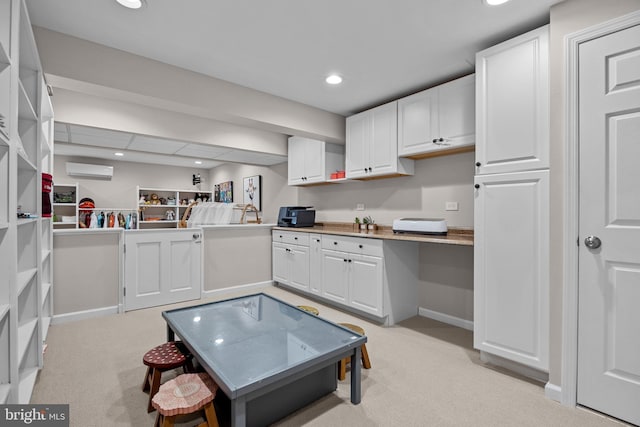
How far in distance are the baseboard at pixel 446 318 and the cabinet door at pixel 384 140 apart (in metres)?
1.56

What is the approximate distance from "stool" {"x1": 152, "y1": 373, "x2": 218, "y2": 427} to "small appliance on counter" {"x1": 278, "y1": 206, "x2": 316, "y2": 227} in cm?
299

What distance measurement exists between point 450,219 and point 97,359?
331 centimetres

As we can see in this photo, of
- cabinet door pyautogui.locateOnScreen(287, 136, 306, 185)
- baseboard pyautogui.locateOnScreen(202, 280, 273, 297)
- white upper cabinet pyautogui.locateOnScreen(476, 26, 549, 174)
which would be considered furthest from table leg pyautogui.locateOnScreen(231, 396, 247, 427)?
cabinet door pyautogui.locateOnScreen(287, 136, 306, 185)

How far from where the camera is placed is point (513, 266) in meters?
2.12

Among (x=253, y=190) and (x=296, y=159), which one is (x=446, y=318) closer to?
(x=296, y=159)

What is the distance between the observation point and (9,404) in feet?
4.58

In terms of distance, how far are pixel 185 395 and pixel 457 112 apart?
2.88m

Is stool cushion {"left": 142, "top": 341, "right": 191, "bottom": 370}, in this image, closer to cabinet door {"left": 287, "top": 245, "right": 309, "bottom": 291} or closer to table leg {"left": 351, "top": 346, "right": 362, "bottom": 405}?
table leg {"left": 351, "top": 346, "right": 362, "bottom": 405}

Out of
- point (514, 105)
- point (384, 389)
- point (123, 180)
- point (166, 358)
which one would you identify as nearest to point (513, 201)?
point (514, 105)

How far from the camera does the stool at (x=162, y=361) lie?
5.82 ft

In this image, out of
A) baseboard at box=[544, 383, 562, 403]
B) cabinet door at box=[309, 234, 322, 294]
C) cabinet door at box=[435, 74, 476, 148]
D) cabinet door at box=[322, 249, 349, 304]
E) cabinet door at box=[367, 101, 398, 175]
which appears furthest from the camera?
Answer: cabinet door at box=[309, 234, 322, 294]

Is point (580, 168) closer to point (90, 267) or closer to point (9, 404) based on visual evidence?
point (9, 404)
